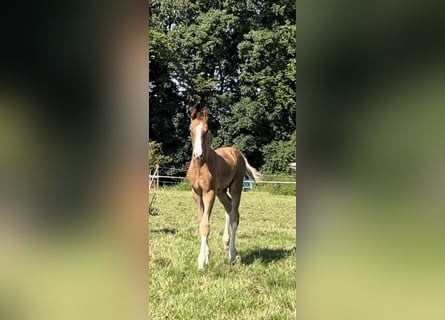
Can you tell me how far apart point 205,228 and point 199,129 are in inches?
29.0

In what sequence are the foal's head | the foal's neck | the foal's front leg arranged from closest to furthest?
the foal's head < the foal's front leg < the foal's neck

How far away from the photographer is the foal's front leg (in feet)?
10.5

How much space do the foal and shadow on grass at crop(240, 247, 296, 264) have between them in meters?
0.13

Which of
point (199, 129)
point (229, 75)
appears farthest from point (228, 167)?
point (229, 75)

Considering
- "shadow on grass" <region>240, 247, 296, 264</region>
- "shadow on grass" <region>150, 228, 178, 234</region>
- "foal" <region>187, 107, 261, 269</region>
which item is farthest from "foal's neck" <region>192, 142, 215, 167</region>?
"shadow on grass" <region>150, 228, 178, 234</region>

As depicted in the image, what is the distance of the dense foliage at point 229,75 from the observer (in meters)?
12.8

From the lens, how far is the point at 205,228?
3252mm

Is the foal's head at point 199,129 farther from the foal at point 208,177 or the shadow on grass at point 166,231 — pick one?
the shadow on grass at point 166,231

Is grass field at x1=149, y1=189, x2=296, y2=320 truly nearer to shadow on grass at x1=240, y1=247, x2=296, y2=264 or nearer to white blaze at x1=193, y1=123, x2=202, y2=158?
shadow on grass at x1=240, y1=247, x2=296, y2=264

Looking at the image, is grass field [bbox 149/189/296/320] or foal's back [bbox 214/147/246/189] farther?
foal's back [bbox 214/147/246/189]
